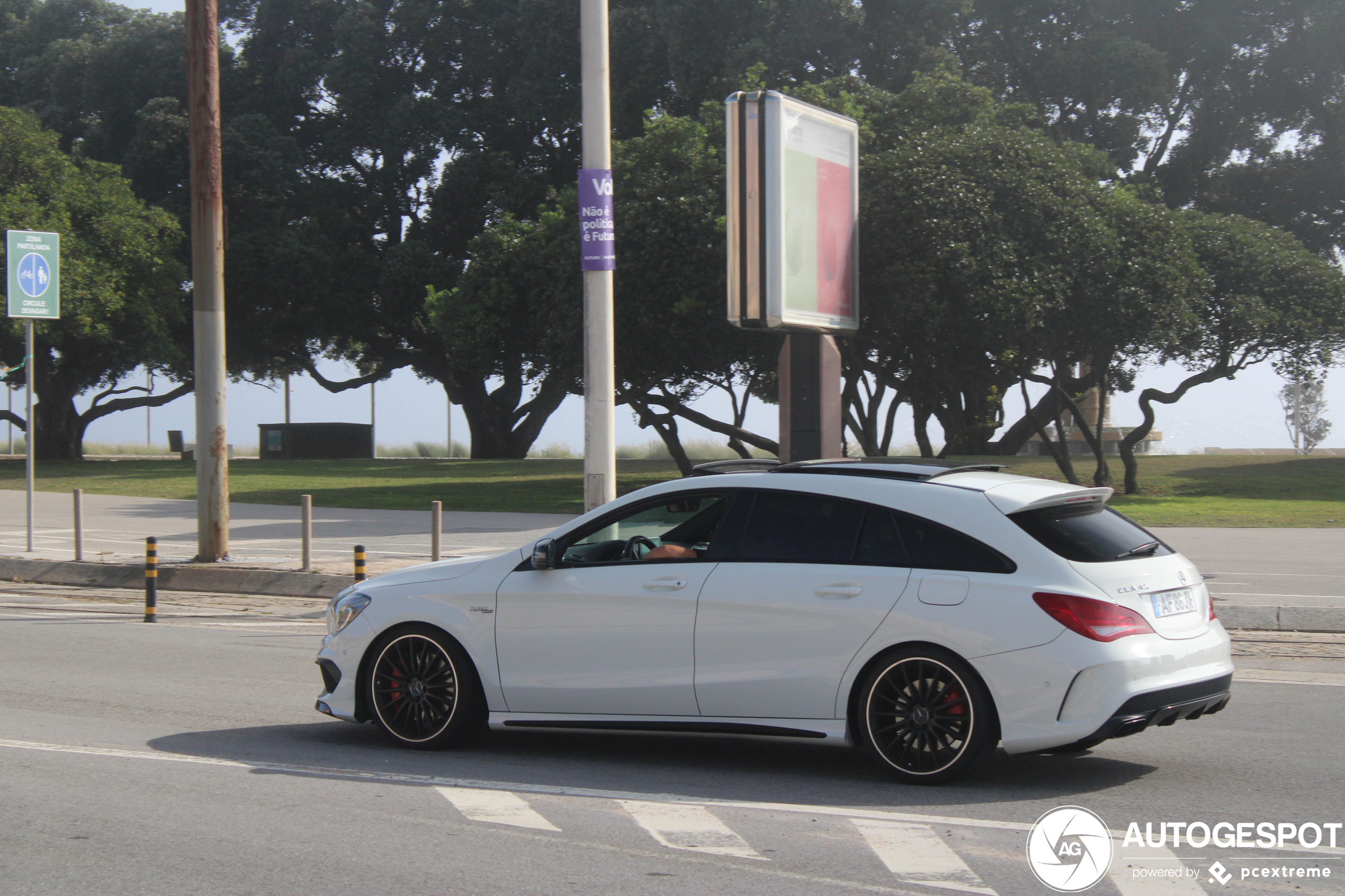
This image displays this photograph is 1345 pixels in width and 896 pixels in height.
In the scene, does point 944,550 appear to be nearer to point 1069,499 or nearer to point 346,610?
point 1069,499

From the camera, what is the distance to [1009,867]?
502cm

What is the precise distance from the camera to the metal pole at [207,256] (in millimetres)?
16250

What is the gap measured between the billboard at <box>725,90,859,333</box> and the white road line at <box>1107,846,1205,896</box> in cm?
893

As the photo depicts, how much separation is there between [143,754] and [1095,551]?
197 inches

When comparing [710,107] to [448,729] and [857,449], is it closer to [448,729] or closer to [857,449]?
[857,449]

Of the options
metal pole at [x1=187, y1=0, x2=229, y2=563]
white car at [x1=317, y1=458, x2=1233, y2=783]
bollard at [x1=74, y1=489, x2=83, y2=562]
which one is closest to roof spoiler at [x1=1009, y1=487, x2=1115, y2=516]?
white car at [x1=317, y1=458, x2=1233, y2=783]

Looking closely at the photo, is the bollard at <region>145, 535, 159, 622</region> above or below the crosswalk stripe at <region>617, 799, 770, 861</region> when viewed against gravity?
above

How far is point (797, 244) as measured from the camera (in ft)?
46.4

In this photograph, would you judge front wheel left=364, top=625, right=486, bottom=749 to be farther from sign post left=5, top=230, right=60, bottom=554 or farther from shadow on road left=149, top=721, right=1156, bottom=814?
sign post left=5, top=230, right=60, bottom=554

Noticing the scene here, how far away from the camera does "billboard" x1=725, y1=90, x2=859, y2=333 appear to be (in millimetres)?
13555

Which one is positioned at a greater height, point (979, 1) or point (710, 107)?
point (979, 1)

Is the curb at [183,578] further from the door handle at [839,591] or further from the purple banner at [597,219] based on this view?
the door handle at [839,591]

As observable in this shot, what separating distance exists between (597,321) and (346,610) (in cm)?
655

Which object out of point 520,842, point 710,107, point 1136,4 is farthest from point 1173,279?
point 520,842
